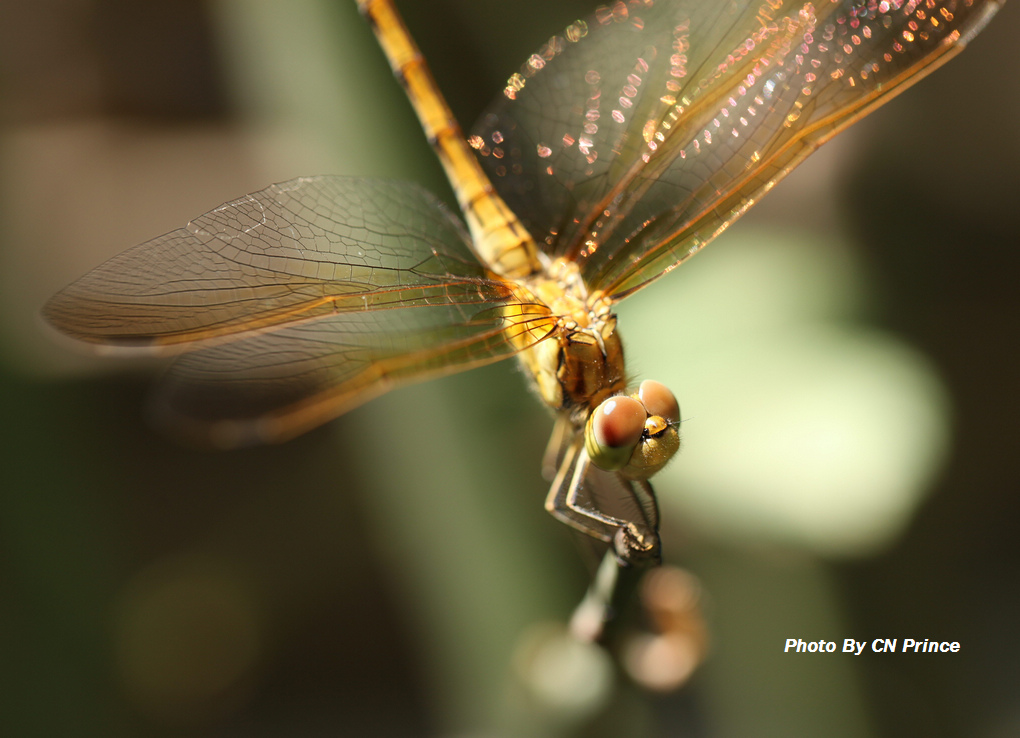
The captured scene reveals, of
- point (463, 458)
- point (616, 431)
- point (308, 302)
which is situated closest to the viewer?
point (616, 431)

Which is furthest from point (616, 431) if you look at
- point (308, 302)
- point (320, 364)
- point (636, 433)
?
point (320, 364)

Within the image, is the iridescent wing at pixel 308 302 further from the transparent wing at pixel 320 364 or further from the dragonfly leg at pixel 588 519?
the dragonfly leg at pixel 588 519

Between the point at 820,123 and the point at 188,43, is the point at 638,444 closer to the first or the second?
A: the point at 820,123

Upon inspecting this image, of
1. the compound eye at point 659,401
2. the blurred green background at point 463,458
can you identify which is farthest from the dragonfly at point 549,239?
the blurred green background at point 463,458

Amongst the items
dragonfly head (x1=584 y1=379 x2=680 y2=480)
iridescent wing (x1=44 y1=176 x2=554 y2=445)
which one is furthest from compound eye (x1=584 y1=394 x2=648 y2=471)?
iridescent wing (x1=44 y1=176 x2=554 y2=445)

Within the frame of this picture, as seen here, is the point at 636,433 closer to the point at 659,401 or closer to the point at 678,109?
the point at 659,401

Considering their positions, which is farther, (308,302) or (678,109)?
(678,109)

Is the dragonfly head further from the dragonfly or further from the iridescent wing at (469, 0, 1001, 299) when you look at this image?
the iridescent wing at (469, 0, 1001, 299)
